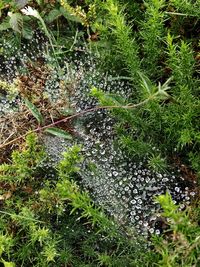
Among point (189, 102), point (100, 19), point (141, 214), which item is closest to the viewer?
point (189, 102)

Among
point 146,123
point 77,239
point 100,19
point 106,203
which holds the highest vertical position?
point 100,19

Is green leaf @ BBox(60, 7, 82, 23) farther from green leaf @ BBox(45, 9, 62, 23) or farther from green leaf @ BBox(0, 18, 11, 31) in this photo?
green leaf @ BBox(0, 18, 11, 31)

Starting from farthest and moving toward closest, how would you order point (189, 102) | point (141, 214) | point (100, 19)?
point (100, 19) → point (141, 214) → point (189, 102)

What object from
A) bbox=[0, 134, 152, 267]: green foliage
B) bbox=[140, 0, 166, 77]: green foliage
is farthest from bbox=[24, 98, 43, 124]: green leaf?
bbox=[140, 0, 166, 77]: green foliage

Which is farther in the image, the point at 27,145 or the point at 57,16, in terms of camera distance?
the point at 57,16

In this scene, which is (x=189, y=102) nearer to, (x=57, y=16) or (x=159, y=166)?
(x=159, y=166)

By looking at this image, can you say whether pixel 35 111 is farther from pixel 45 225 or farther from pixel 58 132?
pixel 45 225

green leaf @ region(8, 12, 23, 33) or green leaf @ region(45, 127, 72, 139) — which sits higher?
green leaf @ region(8, 12, 23, 33)

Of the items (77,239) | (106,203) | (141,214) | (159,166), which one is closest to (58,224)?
(77,239)

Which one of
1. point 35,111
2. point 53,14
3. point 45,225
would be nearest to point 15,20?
point 53,14
